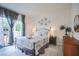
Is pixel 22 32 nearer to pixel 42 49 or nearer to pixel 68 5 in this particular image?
pixel 42 49

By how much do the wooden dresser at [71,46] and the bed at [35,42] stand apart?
26cm

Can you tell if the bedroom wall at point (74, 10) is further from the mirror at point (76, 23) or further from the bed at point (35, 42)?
the bed at point (35, 42)

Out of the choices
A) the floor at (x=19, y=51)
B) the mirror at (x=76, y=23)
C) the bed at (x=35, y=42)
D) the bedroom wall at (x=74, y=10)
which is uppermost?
the bedroom wall at (x=74, y=10)

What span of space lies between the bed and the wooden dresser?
26cm

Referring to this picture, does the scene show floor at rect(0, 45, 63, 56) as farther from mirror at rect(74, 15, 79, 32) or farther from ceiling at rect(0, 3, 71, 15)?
ceiling at rect(0, 3, 71, 15)

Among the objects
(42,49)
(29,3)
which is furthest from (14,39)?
(29,3)

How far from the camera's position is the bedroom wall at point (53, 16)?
2.07 m

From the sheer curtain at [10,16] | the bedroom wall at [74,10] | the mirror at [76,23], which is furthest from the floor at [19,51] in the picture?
the bedroom wall at [74,10]

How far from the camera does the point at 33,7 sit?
6.88 ft

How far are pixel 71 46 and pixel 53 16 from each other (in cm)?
48

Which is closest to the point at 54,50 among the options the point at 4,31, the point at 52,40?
the point at 52,40

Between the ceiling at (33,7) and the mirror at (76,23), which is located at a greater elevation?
the ceiling at (33,7)

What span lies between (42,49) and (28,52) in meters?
0.20

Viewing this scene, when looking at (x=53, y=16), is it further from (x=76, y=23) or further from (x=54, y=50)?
(x=54, y=50)
